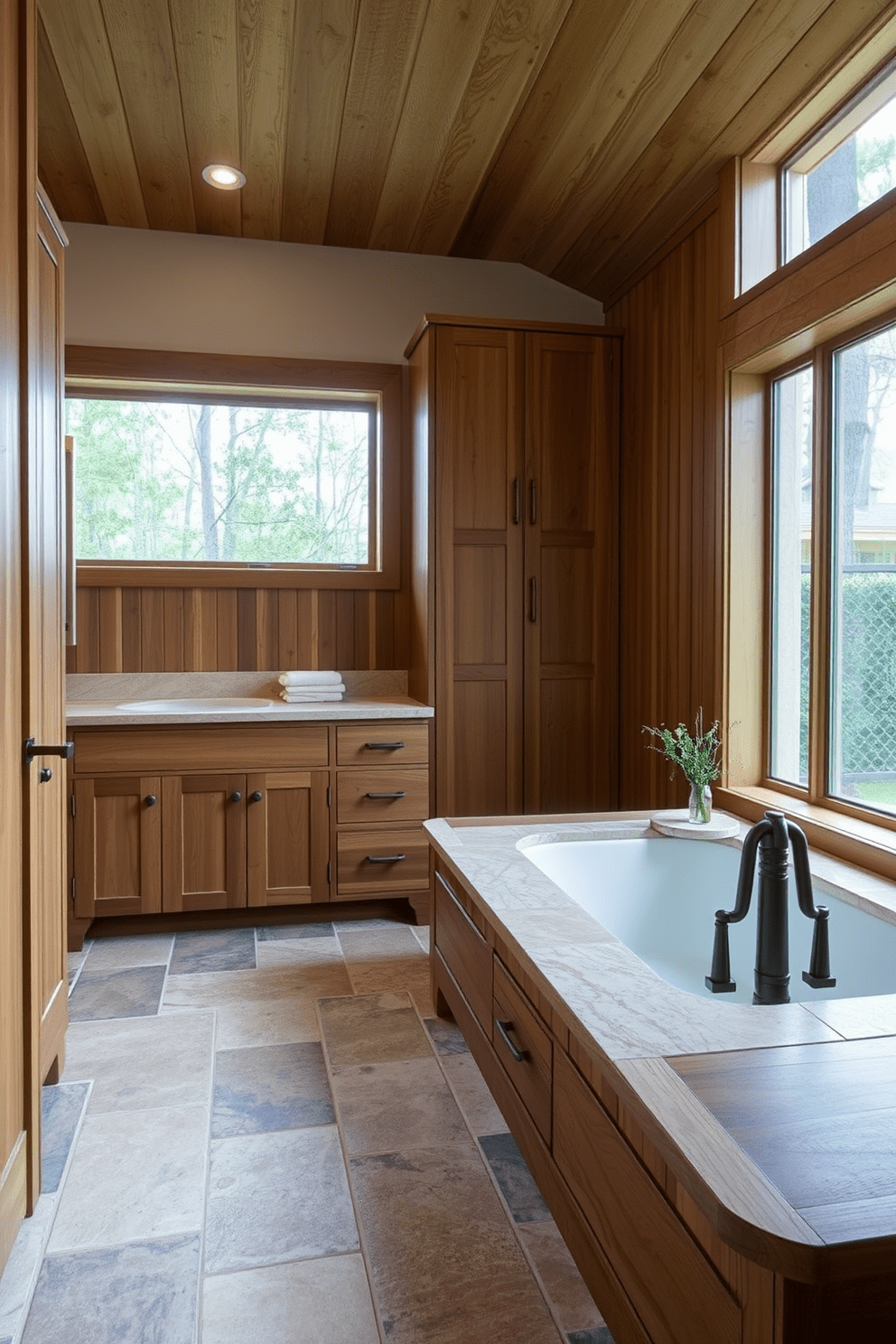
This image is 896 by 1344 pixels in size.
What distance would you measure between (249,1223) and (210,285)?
3.45m

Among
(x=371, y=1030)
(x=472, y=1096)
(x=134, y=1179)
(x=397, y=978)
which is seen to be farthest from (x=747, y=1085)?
(x=397, y=978)

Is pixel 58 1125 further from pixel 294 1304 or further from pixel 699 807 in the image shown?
pixel 699 807

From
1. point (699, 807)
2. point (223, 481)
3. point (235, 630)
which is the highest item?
point (223, 481)

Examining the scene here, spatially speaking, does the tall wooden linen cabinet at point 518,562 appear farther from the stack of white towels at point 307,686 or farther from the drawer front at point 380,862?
the stack of white towels at point 307,686

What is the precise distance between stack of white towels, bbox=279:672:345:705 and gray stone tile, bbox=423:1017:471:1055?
1.51 m

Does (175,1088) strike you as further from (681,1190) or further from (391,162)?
(391,162)

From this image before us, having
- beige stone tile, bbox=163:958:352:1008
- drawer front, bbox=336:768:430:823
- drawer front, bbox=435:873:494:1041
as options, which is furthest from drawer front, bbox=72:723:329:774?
drawer front, bbox=435:873:494:1041

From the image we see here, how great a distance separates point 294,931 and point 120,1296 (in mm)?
1930

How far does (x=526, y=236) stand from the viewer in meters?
3.75

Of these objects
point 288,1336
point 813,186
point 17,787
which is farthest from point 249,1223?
point 813,186

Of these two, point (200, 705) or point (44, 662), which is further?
point (200, 705)

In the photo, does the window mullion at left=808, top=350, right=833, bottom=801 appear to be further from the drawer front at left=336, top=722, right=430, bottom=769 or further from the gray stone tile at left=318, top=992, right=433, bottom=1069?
the drawer front at left=336, top=722, right=430, bottom=769

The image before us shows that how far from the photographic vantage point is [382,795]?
140 inches

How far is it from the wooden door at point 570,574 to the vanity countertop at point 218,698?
56 centimetres
